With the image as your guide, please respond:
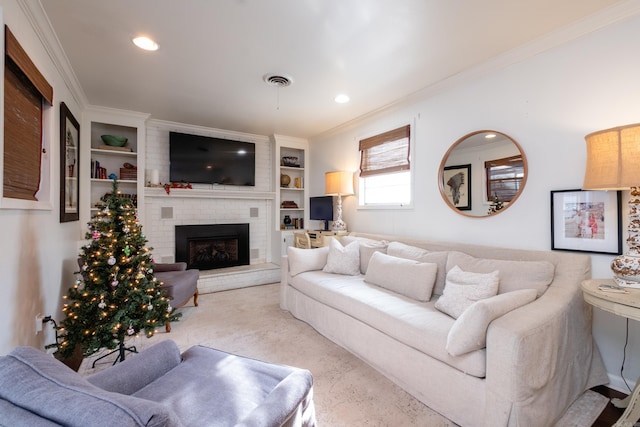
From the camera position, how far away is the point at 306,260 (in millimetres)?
3254

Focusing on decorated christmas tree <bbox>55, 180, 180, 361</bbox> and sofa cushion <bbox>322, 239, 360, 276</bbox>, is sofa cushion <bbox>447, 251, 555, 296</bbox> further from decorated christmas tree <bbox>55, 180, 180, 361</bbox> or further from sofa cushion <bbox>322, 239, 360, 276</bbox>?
decorated christmas tree <bbox>55, 180, 180, 361</bbox>

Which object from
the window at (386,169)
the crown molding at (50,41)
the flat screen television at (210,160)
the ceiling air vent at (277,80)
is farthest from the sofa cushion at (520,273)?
the flat screen television at (210,160)

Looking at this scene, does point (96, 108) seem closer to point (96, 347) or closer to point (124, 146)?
point (124, 146)

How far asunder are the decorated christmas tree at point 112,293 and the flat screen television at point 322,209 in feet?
8.54

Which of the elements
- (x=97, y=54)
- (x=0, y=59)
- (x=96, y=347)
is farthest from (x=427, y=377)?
(x=97, y=54)

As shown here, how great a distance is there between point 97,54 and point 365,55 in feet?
7.36

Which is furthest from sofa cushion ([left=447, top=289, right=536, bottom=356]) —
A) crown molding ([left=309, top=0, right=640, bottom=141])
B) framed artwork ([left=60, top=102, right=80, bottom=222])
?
framed artwork ([left=60, top=102, right=80, bottom=222])

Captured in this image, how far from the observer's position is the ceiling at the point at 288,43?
1.84 meters

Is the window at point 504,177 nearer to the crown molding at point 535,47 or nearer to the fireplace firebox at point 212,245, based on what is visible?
the crown molding at point 535,47

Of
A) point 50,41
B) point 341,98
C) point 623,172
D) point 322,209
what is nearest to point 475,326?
point 623,172

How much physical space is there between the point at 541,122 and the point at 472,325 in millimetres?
1763

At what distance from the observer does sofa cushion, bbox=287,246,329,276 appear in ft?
10.6

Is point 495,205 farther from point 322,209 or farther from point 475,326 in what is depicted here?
point 322,209

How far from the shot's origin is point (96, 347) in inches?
78.2
